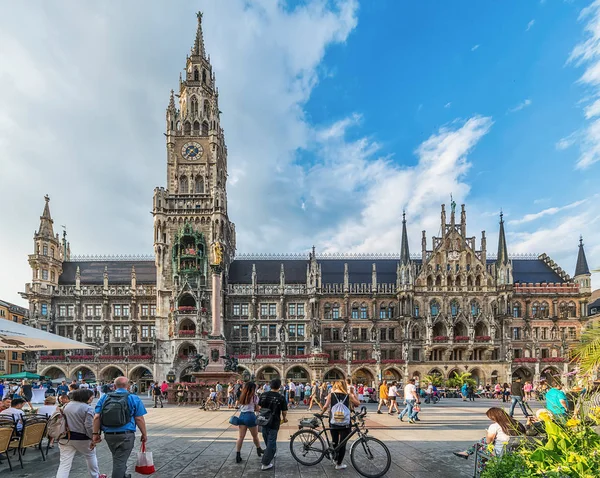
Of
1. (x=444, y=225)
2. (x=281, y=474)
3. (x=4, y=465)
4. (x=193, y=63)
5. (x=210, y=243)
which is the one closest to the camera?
(x=281, y=474)

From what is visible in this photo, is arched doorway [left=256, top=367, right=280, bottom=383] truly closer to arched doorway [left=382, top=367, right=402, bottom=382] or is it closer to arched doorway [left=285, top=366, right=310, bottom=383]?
arched doorway [left=285, top=366, right=310, bottom=383]

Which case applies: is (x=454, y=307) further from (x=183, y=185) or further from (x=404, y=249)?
(x=183, y=185)

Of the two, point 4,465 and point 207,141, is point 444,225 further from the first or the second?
point 4,465

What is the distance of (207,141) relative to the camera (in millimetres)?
61188

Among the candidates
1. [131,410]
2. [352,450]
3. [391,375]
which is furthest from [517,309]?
[131,410]

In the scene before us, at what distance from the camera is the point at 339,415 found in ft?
31.7

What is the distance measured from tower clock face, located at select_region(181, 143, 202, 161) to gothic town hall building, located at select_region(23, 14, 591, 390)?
0.48 feet

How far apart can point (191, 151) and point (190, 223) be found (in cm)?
1046

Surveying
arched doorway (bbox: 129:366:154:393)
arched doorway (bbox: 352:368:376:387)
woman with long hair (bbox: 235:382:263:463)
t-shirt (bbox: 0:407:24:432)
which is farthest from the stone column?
arched doorway (bbox: 352:368:376:387)

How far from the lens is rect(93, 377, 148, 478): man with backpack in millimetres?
7746

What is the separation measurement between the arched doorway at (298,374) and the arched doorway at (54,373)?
27.8 m

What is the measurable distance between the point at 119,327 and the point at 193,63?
38.2 meters

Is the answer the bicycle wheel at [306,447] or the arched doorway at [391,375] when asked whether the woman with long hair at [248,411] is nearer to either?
the bicycle wheel at [306,447]

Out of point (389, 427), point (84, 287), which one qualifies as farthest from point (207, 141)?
point (389, 427)
